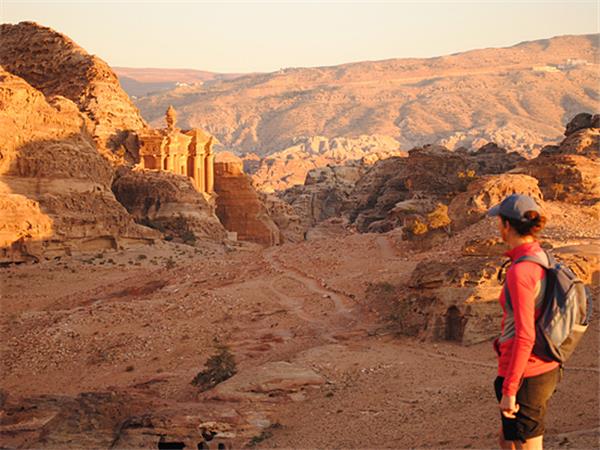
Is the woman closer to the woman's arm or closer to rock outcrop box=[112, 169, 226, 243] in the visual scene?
the woman's arm

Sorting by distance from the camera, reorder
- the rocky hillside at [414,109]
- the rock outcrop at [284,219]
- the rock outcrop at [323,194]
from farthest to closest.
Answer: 1. the rocky hillside at [414,109]
2. the rock outcrop at [323,194]
3. the rock outcrop at [284,219]

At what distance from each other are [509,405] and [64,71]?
40029 mm

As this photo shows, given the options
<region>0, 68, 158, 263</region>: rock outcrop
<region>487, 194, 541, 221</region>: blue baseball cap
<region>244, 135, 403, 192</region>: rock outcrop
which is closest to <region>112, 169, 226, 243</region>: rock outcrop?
<region>0, 68, 158, 263</region>: rock outcrop

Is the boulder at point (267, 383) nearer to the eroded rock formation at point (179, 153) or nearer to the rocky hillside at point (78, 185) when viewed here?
the rocky hillside at point (78, 185)

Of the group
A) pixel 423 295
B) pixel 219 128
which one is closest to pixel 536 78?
pixel 219 128

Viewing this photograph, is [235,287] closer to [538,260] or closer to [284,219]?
[538,260]

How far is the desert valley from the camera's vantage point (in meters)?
9.52

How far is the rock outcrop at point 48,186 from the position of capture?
26953 millimetres

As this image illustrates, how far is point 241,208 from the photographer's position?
4175cm

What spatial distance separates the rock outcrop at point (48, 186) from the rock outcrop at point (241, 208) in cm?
1077

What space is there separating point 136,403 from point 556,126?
149 metres

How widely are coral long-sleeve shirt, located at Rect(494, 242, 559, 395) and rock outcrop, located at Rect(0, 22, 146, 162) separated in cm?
3664

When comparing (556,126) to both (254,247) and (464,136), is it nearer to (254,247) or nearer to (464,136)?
(464,136)

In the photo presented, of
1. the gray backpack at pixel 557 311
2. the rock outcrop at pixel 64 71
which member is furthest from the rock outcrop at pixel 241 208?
the gray backpack at pixel 557 311
